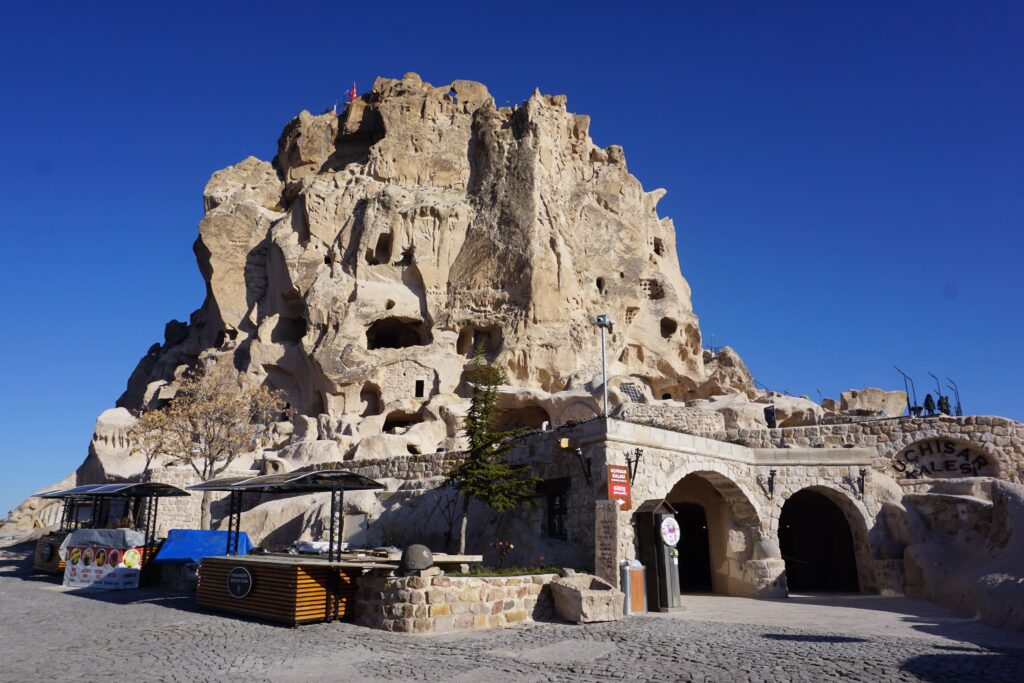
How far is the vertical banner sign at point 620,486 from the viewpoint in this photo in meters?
13.4

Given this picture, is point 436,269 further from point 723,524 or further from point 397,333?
point 723,524

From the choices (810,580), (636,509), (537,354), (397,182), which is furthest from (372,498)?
(397,182)

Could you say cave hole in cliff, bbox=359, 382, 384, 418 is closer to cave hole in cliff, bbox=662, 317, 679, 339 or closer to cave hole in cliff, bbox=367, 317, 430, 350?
cave hole in cliff, bbox=367, 317, 430, 350

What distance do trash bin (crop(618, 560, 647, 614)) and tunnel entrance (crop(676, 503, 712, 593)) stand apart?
19.8ft

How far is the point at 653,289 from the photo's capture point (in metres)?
46.7

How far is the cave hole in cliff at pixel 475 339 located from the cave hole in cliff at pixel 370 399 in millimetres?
5509

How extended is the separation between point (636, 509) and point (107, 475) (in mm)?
29983

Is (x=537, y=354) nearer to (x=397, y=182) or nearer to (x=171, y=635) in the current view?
(x=397, y=182)

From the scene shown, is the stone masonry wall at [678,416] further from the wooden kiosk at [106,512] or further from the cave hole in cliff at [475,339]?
the cave hole in cliff at [475,339]

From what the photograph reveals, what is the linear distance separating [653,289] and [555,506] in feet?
110

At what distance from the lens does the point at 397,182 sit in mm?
45375

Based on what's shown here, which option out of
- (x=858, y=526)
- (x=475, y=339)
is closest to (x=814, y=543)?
(x=858, y=526)

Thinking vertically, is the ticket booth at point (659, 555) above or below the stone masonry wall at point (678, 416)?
below

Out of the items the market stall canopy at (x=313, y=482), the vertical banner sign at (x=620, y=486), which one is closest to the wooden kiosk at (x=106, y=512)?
the market stall canopy at (x=313, y=482)
